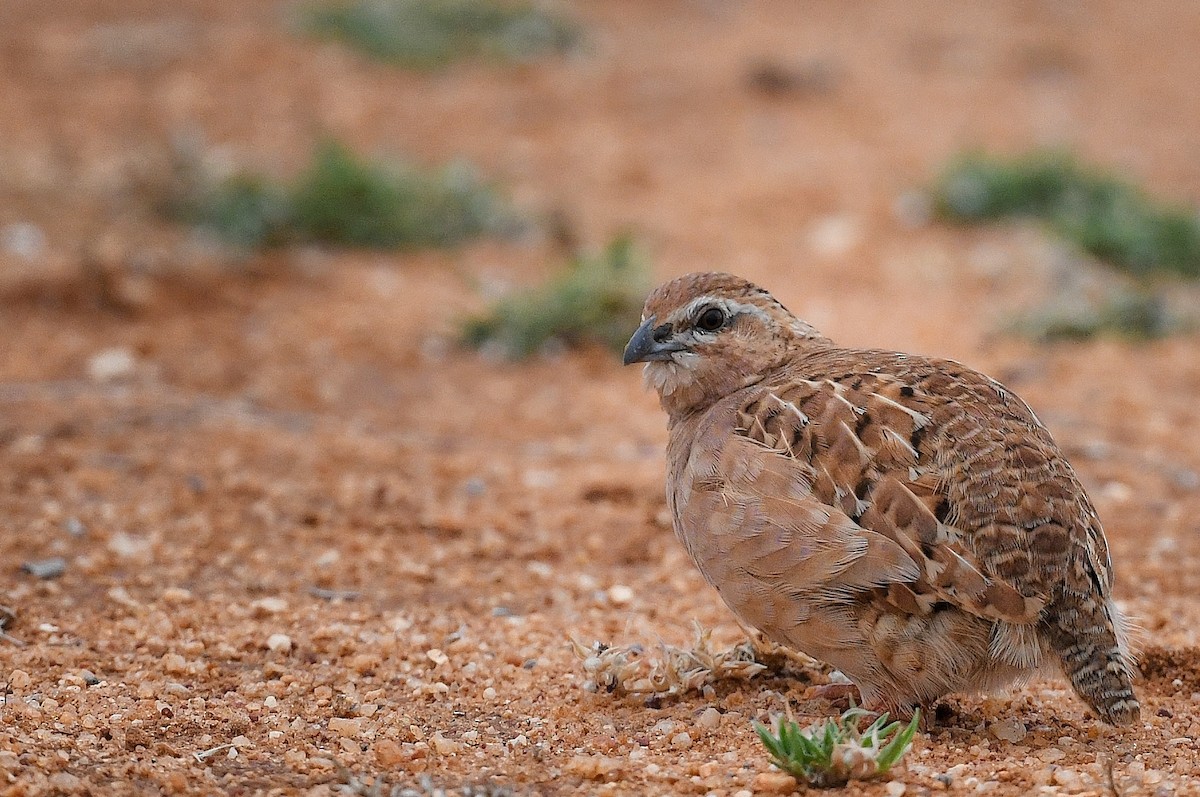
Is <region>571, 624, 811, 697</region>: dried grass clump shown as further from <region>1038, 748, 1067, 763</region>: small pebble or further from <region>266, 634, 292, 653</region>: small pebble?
<region>266, 634, 292, 653</region>: small pebble

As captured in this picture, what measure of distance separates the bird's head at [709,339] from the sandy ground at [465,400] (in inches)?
36.7

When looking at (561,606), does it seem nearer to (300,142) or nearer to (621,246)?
(621,246)

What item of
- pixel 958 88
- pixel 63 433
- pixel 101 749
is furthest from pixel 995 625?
pixel 958 88

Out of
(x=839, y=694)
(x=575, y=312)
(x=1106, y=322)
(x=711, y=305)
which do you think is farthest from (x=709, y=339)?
(x=1106, y=322)

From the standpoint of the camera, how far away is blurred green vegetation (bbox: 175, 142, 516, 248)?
1006cm

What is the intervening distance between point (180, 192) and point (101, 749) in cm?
685

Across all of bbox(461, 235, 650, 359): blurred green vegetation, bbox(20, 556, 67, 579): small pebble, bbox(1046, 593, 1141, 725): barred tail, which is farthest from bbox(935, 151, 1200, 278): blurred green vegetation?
bbox(20, 556, 67, 579): small pebble

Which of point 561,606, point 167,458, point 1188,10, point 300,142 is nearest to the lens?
point 561,606

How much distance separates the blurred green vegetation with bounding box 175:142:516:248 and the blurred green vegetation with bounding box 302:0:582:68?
4.02 metres

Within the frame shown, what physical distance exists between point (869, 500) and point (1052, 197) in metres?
7.34

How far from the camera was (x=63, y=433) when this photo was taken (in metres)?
7.22

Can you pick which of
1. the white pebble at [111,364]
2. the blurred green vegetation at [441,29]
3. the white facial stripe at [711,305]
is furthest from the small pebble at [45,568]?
the blurred green vegetation at [441,29]

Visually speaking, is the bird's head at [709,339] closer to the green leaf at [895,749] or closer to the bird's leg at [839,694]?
the bird's leg at [839,694]

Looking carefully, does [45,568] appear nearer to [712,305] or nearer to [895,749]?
[712,305]
